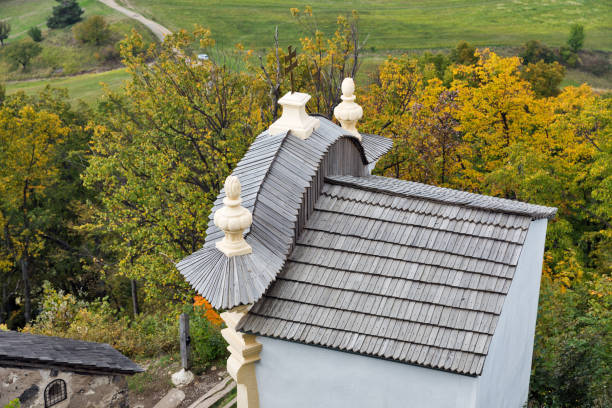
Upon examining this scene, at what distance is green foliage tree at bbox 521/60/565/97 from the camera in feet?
130

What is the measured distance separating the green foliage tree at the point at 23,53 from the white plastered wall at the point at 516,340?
208ft

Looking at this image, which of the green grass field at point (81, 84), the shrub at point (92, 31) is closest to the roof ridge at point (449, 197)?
the green grass field at point (81, 84)

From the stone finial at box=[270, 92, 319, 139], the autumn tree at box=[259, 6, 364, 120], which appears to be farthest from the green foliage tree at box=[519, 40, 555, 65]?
the stone finial at box=[270, 92, 319, 139]

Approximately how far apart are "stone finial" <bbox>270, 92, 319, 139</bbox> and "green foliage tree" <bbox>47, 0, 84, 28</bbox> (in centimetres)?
6781

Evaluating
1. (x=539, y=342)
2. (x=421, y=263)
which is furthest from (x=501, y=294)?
(x=539, y=342)

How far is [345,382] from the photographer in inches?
356

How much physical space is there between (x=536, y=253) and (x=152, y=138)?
1522cm

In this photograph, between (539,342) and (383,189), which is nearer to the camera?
(383,189)

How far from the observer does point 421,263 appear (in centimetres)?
925

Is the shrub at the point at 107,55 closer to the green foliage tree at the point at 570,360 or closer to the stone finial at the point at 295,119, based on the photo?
the stone finial at the point at 295,119

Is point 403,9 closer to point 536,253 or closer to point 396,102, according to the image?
point 396,102

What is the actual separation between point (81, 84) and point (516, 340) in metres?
57.1

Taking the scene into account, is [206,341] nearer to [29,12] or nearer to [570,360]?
[570,360]

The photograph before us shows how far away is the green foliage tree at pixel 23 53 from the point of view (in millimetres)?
62125
